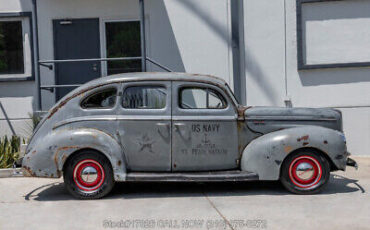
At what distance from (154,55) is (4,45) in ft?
12.1

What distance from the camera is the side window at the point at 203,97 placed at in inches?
252

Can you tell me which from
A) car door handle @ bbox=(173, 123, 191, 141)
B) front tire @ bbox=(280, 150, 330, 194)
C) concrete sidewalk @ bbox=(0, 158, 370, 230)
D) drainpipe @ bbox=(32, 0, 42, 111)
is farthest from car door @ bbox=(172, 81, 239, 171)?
drainpipe @ bbox=(32, 0, 42, 111)

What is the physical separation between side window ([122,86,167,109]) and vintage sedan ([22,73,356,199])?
1 cm

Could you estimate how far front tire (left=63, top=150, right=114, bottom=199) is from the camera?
20.0 ft

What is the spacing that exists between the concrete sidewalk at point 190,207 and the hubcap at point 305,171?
0.68 feet

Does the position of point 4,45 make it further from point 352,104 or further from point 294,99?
point 352,104

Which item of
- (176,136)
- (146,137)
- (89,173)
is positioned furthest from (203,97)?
(89,173)

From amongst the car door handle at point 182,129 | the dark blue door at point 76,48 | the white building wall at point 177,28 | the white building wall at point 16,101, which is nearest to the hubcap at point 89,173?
the car door handle at point 182,129

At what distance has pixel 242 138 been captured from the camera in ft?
20.7

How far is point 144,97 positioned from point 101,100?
0.65m

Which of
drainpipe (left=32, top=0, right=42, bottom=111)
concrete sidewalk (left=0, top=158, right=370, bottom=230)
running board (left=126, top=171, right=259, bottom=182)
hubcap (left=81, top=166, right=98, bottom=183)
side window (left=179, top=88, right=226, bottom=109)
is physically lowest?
concrete sidewalk (left=0, top=158, right=370, bottom=230)

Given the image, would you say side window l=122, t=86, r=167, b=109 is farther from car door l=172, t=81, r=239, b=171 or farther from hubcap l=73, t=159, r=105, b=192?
hubcap l=73, t=159, r=105, b=192

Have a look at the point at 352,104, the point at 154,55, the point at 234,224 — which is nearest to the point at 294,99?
the point at 352,104

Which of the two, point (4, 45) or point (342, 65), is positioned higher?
point (4, 45)
